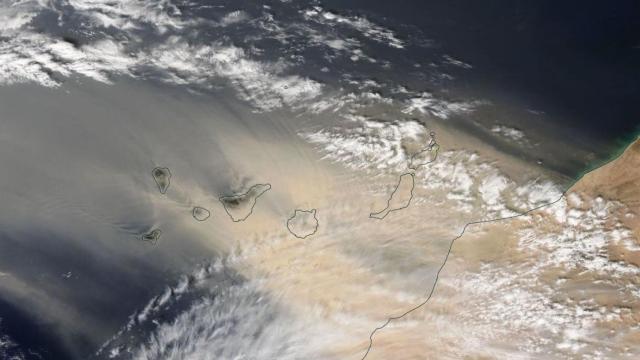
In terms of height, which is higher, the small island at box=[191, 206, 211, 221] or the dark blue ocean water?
the dark blue ocean water

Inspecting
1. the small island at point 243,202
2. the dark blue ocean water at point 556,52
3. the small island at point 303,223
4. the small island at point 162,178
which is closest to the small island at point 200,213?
the small island at point 243,202

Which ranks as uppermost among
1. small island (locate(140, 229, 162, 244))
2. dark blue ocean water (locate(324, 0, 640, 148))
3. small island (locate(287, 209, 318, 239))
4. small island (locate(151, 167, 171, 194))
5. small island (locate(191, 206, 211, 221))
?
dark blue ocean water (locate(324, 0, 640, 148))

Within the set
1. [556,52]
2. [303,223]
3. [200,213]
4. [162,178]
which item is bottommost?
[200,213]

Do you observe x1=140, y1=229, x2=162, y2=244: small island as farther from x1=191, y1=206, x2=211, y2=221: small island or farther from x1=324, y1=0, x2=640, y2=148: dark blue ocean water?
x1=324, y1=0, x2=640, y2=148: dark blue ocean water

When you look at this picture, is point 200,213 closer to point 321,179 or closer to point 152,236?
point 152,236

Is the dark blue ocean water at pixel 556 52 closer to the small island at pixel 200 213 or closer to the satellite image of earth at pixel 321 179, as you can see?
the satellite image of earth at pixel 321 179

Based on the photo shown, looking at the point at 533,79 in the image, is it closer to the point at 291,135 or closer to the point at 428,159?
the point at 428,159

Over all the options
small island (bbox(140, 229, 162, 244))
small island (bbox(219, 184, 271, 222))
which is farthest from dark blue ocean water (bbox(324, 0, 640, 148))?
small island (bbox(140, 229, 162, 244))

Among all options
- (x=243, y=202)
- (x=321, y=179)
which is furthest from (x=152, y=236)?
(x=321, y=179)
